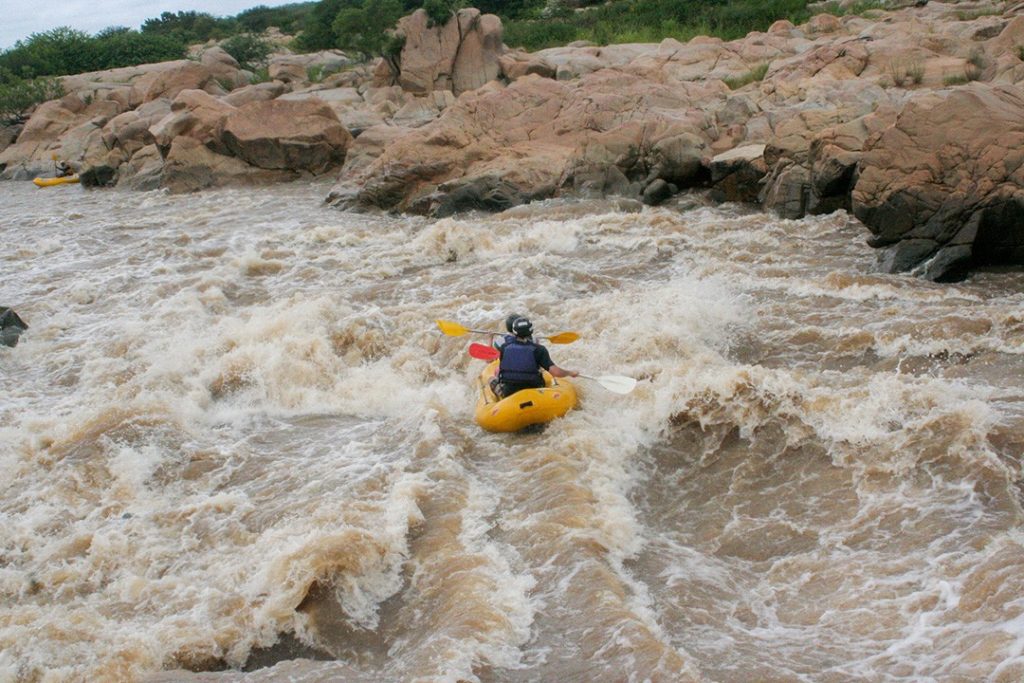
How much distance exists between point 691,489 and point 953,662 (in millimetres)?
2300

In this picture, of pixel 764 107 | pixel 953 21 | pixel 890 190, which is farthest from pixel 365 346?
pixel 953 21

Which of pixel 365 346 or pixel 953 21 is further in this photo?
pixel 953 21

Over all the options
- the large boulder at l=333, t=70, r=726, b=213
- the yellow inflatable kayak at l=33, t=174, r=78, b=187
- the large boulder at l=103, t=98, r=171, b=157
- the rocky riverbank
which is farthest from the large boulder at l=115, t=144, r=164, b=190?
the large boulder at l=333, t=70, r=726, b=213

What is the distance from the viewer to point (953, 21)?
1980cm

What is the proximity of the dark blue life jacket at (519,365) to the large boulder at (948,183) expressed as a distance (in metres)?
4.39

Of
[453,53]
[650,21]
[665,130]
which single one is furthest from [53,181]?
[650,21]

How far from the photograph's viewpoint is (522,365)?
7242 mm

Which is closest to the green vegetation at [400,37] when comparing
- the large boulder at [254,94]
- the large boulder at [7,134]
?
the large boulder at [254,94]

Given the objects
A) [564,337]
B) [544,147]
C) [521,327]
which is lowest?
[564,337]

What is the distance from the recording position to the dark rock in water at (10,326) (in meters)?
9.90

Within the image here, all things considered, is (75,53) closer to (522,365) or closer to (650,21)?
(650,21)

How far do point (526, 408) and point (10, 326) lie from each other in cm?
649

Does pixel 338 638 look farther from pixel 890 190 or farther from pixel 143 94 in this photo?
pixel 143 94

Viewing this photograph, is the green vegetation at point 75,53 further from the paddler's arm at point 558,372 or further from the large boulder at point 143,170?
the paddler's arm at point 558,372
